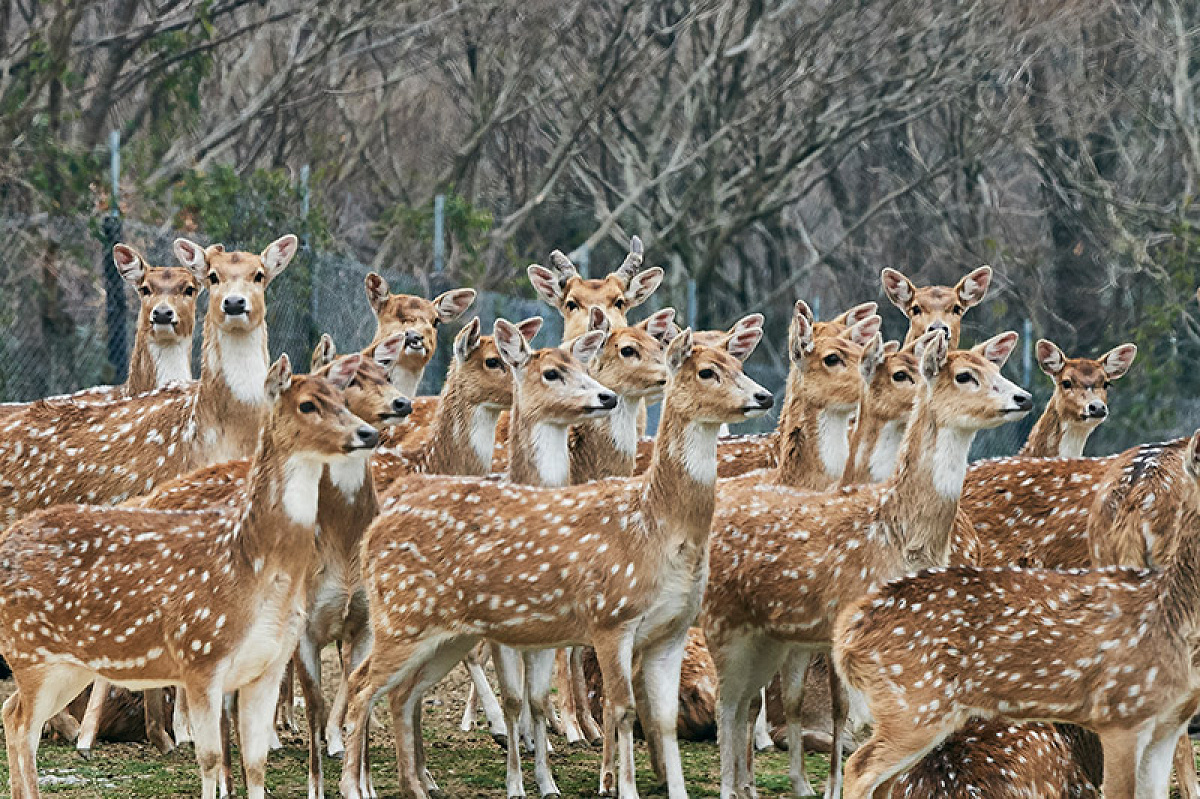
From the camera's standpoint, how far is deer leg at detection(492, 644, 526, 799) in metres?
8.21

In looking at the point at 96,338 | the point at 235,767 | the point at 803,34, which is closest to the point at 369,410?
the point at 235,767

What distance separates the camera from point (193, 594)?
7320 millimetres

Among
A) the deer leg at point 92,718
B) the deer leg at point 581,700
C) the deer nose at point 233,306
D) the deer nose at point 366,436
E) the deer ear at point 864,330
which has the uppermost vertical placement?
the deer nose at point 233,306

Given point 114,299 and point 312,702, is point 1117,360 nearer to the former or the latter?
point 312,702

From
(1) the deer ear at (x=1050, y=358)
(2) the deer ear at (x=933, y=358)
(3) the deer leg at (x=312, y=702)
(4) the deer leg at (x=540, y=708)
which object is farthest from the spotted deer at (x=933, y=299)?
(3) the deer leg at (x=312, y=702)

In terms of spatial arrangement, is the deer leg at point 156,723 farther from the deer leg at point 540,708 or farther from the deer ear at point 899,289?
the deer ear at point 899,289

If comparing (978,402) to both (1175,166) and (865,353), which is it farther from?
(1175,166)

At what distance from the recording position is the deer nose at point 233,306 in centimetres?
966

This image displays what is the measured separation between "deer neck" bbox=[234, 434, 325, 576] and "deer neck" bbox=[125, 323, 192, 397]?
3.60 m

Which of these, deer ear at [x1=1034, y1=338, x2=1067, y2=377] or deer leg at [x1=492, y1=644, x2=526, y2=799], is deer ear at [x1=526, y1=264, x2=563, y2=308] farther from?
deer leg at [x1=492, y1=644, x2=526, y2=799]

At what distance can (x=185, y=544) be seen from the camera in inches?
297

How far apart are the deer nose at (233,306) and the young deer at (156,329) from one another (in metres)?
0.95

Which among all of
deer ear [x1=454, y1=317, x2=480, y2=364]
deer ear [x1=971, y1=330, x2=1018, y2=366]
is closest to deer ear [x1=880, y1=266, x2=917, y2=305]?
deer ear [x1=971, y1=330, x2=1018, y2=366]

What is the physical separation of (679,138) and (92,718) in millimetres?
17350
